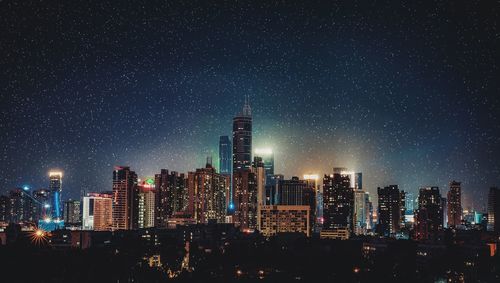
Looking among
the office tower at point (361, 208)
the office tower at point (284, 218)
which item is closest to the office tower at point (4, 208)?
the office tower at point (284, 218)

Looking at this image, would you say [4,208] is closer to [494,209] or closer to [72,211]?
[72,211]

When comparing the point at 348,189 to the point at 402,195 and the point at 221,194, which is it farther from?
the point at 221,194

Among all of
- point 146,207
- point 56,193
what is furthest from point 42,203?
point 146,207

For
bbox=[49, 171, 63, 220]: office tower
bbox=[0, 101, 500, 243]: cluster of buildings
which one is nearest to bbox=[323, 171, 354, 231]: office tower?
bbox=[0, 101, 500, 243]: cluster of buildings

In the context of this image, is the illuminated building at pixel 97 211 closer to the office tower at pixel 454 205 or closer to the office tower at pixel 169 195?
the office tower at pixel 169 195

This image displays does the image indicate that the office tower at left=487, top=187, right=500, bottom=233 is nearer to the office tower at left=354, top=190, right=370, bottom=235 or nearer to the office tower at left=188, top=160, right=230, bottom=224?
the office tower at left=354, top=190, right=370, bottom=235

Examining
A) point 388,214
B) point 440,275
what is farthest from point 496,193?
point 440,275
